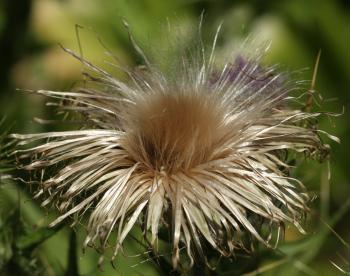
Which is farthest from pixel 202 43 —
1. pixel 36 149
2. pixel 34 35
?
pixel 34 35

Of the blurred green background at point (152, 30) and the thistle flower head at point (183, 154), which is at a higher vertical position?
the thistle flower head at point (183, 154)

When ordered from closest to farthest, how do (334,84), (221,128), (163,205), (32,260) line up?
(163,205), (221,128), (32,260), (334,84)

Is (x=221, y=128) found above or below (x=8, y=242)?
above

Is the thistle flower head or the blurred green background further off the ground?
the thistle flower head

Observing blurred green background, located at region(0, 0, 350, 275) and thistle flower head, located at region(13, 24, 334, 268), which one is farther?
blurred green background, located at region(0, 0, 350, 275)

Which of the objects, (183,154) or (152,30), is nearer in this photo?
(183,154)

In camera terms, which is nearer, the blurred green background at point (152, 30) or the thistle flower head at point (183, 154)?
the thistle flower head at point (183, 154)

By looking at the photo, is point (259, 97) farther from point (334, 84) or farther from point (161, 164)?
point (334, 84)

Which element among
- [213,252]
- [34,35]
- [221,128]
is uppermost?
[221,128]
